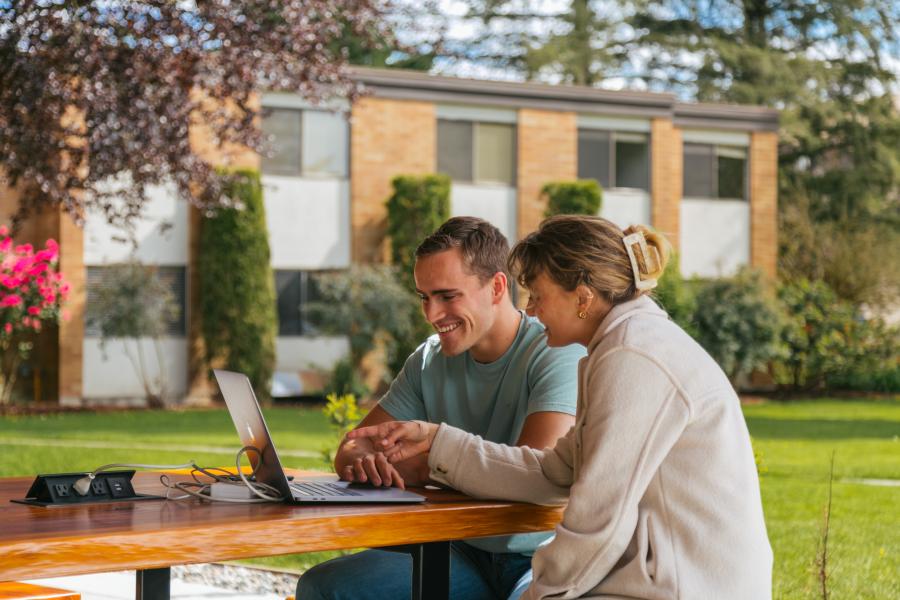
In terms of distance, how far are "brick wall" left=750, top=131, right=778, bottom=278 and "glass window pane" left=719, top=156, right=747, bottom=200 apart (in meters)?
0.22

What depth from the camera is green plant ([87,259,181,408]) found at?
2161 cm

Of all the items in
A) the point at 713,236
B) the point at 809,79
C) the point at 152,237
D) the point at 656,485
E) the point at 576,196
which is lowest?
the point at 656,485

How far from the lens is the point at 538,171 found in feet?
84.7

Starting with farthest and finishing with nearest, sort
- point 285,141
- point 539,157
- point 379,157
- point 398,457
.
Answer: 1. point 539,157
2. point 379,157
3. point 285,141
4. point 398,457

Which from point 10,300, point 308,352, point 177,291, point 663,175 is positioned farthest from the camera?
point 663,175

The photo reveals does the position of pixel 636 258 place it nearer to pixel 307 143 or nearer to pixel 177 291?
pixel 177 291

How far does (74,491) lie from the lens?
3008 mm

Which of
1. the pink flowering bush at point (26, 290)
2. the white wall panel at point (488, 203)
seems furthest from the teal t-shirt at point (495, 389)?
the white wall panel at point (488, 203)

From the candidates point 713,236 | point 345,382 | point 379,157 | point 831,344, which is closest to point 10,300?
point 345,382

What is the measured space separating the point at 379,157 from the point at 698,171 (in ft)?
25.8

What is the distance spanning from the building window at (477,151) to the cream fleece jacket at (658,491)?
22.4 meters

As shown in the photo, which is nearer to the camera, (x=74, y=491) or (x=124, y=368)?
(x=74, y=491)

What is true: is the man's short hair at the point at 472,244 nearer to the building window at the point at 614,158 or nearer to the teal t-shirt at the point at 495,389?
the teal t-shirt at the point at 495,389

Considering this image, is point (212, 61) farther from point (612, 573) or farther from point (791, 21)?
point (791, 21)
